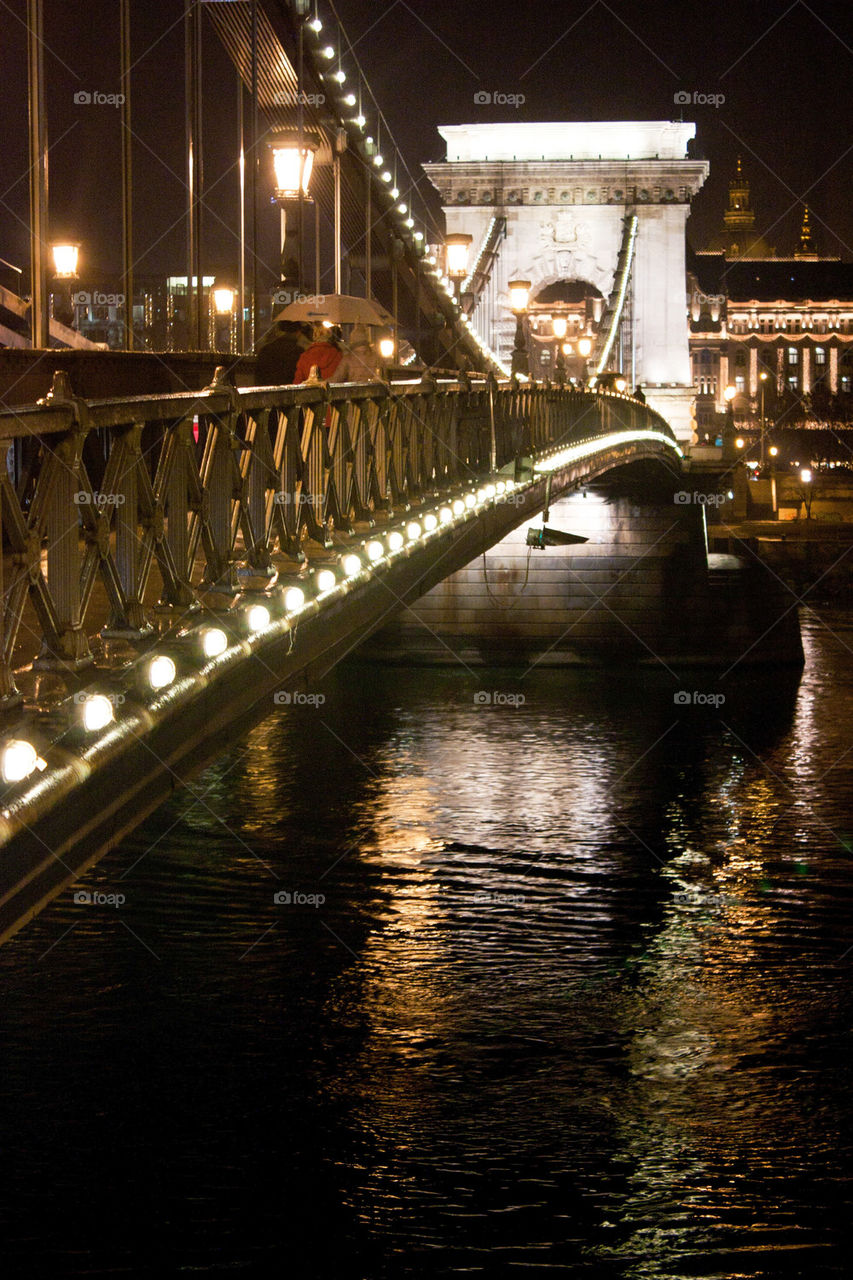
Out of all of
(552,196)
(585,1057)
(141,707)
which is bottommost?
(585,1057)

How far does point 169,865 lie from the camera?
48.9ft

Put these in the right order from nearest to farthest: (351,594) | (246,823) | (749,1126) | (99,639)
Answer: (99,639), (351,594), (749,1126), (246,823)

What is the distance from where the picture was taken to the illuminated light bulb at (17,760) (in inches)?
182

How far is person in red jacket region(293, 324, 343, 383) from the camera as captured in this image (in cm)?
966

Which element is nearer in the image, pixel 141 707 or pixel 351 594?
pixel 141 707

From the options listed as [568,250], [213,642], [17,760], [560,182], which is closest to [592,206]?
[560,182]

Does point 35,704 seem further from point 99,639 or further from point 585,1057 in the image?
point 585,1057

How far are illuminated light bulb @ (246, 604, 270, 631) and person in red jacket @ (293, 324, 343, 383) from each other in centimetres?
279

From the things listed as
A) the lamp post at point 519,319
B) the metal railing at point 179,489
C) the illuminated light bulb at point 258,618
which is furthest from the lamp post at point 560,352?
the illuminated light bulb at point 258,618

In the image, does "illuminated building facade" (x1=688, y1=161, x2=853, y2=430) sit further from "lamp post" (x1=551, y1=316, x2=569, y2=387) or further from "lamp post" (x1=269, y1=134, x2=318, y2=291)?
"lamp post" (x1=269, y1=134, x2=318, y2=291)

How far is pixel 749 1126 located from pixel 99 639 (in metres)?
4.74

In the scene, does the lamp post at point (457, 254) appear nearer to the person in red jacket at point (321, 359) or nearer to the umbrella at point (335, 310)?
the umbrella at point (335, 310)

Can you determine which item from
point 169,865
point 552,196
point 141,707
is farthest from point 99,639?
point 552,196

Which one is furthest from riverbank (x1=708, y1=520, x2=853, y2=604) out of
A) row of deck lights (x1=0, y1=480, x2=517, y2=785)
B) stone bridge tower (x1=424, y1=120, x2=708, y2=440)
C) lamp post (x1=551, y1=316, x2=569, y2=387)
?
row of deck lights (x1=0, y1=480, x2=517, y2=785)
